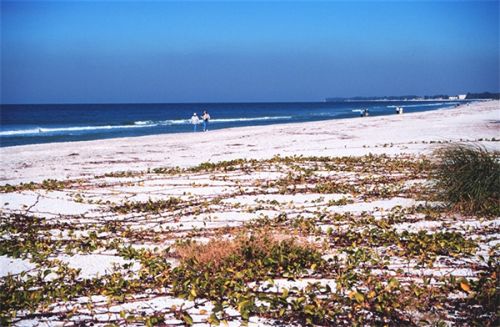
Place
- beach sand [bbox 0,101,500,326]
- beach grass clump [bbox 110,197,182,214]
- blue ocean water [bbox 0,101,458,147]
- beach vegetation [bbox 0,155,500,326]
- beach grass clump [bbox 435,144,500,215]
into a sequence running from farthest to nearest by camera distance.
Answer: blue ocean water [bbox 0,101,458,147] → beach grass clump [bbox 110,197,182,214] → beach grass clump [bbox 435,144,500,215] → beach sand [bbox 0,101,500,326] → beach vegetation [bbox 0,155,500,326]

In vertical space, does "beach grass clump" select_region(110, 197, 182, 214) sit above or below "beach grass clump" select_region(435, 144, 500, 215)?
below

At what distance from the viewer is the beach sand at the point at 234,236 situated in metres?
4.01

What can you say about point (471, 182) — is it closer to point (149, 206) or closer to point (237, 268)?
point (237, 268)

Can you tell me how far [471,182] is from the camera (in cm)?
708

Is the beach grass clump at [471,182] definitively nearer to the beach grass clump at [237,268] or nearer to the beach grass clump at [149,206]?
the beach grass clump at [237,268]

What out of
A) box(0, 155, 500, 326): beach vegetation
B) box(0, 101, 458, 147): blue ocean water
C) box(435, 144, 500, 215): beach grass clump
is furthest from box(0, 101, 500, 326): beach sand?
box(0, 101, 458, 147): blue ocean water

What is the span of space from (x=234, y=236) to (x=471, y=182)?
433 cm

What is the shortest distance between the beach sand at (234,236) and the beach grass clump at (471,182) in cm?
31

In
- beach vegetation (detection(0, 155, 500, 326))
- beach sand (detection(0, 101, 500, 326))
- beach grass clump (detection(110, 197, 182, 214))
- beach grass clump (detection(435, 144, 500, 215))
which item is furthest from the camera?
beach grass clump (detection(110, 197, 182, 214))

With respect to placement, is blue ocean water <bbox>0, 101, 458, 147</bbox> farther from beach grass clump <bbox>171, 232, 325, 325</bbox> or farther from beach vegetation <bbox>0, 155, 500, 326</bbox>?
beach grass clump <bbox>171, 232, 325, 325</bbox>

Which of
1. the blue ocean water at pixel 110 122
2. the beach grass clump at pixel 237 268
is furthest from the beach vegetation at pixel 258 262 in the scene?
the blue ocean water at pixel 110 122

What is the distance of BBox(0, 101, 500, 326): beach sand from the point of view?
158 inches

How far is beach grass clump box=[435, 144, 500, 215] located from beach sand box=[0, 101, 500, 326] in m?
0.31

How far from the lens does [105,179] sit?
38.1ft
